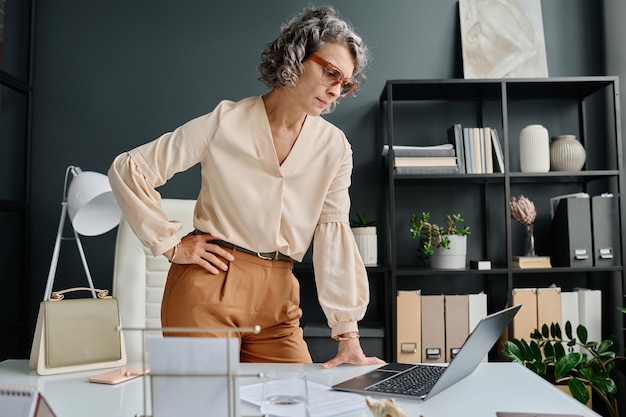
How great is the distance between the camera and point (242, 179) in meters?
1.61

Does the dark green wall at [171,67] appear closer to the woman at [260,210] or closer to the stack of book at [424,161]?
the stack of book at [424,161]

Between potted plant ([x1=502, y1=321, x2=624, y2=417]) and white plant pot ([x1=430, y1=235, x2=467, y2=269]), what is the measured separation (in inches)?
17.4

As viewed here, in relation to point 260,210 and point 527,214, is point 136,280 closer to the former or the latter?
point 260,210

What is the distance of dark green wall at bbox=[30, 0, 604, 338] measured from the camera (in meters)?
3.34

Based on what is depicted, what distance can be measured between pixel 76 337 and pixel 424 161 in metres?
1.99

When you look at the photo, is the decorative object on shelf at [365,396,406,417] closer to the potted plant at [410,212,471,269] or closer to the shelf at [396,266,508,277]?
the shelf at [396,266,508,277]

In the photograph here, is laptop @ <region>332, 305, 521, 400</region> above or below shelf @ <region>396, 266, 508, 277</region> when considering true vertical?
below

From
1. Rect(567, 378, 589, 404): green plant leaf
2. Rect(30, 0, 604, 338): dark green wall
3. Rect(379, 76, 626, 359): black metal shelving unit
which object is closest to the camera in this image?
Rect(567, 378, 589, 404): green plant leaf

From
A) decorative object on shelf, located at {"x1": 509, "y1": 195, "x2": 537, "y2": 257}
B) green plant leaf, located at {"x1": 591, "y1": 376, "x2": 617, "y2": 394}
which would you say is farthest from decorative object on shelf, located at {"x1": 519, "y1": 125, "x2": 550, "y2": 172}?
green plant leaf, located at {"x1": 591, "y1": 376, "x2": 617, "y2": 394}

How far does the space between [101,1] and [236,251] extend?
2464 mm

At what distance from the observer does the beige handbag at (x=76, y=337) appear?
55.0 inches

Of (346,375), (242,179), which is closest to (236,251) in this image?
(242,179)

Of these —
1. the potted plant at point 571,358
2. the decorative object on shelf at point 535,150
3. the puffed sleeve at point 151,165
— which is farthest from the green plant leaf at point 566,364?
the puffed sleeve at point 151,165

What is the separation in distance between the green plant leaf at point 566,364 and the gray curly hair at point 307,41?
1.72 meters
